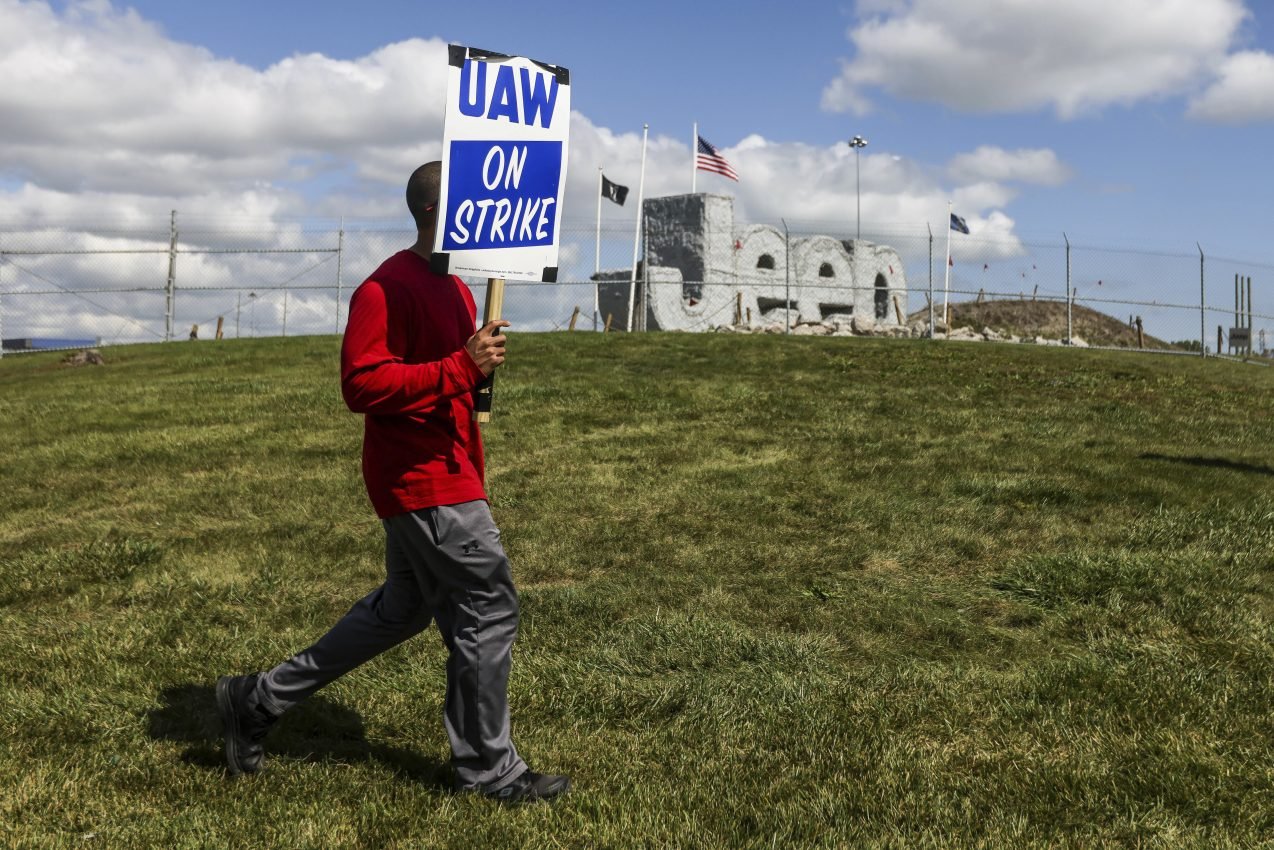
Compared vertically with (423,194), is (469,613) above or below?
below

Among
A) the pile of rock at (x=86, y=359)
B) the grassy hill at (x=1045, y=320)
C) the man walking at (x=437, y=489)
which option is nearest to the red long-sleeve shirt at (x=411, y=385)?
the man walking at (x=437, y=489)

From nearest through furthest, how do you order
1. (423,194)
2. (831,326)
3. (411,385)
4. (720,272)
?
(411,385) → (423,194) → (720,272) → (831,326)

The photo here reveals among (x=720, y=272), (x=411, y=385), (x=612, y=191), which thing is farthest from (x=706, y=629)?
(x=720, y=272)

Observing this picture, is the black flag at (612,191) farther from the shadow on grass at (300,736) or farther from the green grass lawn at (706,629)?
the shadow on grass at (300,736)

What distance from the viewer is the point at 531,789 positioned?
12.4 ft

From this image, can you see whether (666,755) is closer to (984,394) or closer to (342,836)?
(342,836)

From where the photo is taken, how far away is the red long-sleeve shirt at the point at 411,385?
364cm

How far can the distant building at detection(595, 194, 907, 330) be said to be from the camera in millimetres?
32219

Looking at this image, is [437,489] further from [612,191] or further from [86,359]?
[612,191]

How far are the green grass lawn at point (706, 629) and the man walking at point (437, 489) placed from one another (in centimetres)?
30

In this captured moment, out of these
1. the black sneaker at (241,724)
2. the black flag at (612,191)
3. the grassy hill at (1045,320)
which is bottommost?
the black sneaker at (241,724)

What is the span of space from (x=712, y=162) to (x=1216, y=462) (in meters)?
23.5

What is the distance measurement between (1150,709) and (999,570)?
238cm

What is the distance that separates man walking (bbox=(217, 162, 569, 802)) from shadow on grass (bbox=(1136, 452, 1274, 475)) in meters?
7.93
